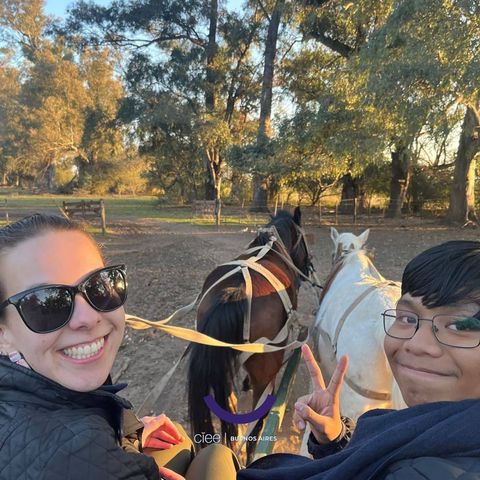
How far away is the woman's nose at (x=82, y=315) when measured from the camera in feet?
3.51

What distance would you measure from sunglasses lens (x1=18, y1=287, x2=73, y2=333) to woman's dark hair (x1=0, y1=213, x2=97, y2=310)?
82 millimetres

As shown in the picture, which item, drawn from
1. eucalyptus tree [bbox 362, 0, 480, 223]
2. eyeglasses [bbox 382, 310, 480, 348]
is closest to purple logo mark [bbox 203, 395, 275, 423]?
eyeglasses [bbox 382, 310, 480, 348]

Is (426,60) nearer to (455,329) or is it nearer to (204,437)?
(204,437)

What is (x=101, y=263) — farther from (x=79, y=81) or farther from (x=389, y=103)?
(x=79, y=81)

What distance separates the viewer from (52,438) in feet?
2.80

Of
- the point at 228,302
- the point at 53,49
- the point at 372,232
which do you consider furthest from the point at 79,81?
the point at 228,302

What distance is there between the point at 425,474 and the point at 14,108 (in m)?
40.6

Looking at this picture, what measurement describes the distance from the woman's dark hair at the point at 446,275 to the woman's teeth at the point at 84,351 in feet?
3.16

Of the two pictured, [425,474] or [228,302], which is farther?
[228,302]

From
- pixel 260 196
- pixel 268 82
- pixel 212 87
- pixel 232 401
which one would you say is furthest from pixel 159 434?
pixel 212 87

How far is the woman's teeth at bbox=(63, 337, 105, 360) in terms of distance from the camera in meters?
1.06

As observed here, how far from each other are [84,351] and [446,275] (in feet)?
3.47

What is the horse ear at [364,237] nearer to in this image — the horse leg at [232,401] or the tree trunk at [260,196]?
the horse leg at [232,401]

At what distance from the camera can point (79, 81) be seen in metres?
32.5
